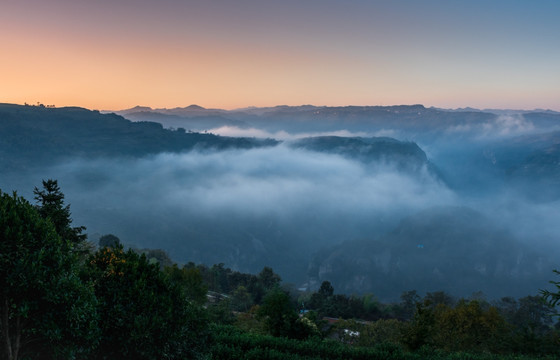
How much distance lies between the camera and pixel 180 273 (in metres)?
55.6

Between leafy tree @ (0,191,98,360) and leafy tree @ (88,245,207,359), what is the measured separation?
137 centimetres

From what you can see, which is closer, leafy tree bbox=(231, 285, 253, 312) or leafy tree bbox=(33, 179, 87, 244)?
leafy tree bbox=(33, 179, 87, 244)

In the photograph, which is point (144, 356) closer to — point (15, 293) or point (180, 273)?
point (15, 293)

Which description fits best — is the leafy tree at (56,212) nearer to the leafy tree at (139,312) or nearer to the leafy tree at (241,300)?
the leafy tree at (139,312)

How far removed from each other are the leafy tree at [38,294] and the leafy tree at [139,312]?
1374 mm

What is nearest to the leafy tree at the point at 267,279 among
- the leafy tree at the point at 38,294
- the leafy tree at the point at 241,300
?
the leafy tree at the point at 241,300

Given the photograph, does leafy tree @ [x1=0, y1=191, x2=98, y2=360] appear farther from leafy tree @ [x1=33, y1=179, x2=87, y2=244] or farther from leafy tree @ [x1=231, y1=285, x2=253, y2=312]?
leafy tree @ [x1=231, y1=285, x2=253, y2=312]

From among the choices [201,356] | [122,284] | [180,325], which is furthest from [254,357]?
[122,284]

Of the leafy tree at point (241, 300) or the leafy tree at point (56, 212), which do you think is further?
the leafy tree at point (241, 300)

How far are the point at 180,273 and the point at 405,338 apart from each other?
3333cm

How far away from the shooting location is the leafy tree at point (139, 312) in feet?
57.7

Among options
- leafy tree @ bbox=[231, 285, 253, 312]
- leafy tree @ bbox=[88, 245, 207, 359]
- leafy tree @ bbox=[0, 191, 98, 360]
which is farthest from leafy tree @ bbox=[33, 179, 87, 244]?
leafy tree @ bbox=[231, 285, 253, 312]

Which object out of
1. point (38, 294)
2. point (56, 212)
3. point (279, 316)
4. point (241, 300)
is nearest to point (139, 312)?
point (38, 294)

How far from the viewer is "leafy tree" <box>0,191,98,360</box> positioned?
46.9ft
